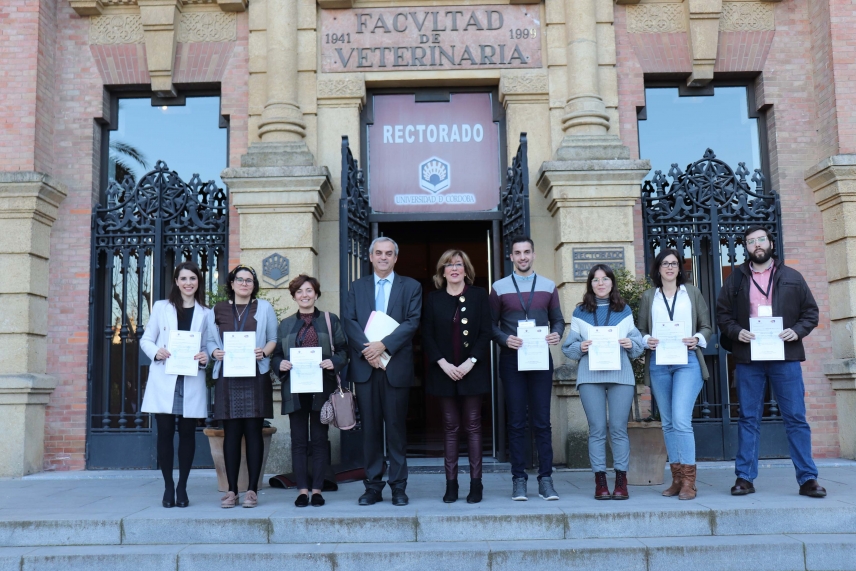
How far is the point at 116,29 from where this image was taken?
10.1m

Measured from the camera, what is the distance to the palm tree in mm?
10406

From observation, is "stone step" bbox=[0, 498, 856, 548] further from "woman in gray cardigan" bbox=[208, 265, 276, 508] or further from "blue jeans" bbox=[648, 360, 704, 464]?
"blue jeans" bbox=[648, 360, 704, 464]

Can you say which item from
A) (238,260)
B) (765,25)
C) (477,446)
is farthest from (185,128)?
(765,25)

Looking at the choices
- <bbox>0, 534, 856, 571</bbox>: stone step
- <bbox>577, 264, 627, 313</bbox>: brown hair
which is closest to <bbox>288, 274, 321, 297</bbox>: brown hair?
<bbox>0, 534, 856, 571</bbox>: stone step

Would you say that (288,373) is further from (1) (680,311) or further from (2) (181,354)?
(1) (680,311)

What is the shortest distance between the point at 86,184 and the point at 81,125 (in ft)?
2.50

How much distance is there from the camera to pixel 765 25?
32.8 ft

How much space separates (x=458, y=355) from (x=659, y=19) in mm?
5859

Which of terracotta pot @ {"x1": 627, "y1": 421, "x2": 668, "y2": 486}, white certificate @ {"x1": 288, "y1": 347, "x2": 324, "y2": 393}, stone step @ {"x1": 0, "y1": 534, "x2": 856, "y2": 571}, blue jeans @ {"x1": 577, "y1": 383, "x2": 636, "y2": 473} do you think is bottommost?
stone step @ {"x1": 0, "y1": 534, "x2": 856, "y2": 571}

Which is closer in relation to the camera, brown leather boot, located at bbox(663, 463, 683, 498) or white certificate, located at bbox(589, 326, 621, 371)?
white certificate, located at bbox(589, 326, 621, 371)

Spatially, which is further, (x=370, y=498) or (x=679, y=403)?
(x=679, y=403)

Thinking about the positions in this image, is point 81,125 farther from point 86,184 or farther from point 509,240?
point 509,240

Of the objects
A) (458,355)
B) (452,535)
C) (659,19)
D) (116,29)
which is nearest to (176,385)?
(458,355)

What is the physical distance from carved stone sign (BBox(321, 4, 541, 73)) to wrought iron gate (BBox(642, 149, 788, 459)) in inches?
91.4
